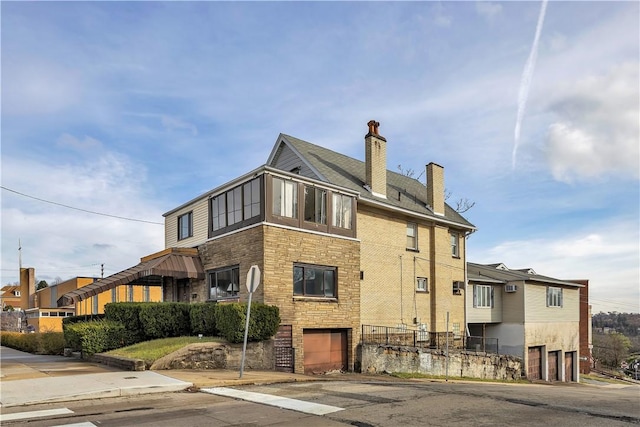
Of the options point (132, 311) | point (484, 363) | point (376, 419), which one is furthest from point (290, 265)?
point (484, 363)

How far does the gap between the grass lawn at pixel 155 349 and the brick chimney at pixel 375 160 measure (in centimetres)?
1157

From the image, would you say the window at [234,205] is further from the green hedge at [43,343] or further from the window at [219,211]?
the green hedge at [43,343]

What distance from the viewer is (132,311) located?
19.8 meters

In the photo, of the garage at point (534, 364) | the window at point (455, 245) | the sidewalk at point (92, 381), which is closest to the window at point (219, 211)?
the sidewalk at point (92, 381)

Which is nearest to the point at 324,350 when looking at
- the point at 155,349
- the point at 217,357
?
the point at 217,357

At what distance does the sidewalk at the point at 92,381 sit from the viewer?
1070 cm

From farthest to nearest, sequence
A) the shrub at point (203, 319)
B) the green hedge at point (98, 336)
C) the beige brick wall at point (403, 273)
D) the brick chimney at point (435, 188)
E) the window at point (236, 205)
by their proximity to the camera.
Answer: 1. the brick chimney at point (435, 188)
2. the beige brick wall at point (403, 273)
3. the window at point (236, 205)
4. the shrub at point (203, 319)
5. the green hedge at point (98, 336)

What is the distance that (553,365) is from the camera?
36.8 m

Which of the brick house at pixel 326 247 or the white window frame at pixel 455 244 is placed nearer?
the brick house at pixel 326 247

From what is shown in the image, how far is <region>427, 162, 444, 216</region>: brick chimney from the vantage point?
1152 inches

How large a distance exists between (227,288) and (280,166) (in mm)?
8692

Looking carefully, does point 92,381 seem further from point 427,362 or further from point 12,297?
point 12,297

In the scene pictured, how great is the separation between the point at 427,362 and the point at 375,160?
9698 millimetres

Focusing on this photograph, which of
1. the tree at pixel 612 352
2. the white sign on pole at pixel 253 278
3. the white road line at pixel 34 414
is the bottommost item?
the tree at pixel 612 352
